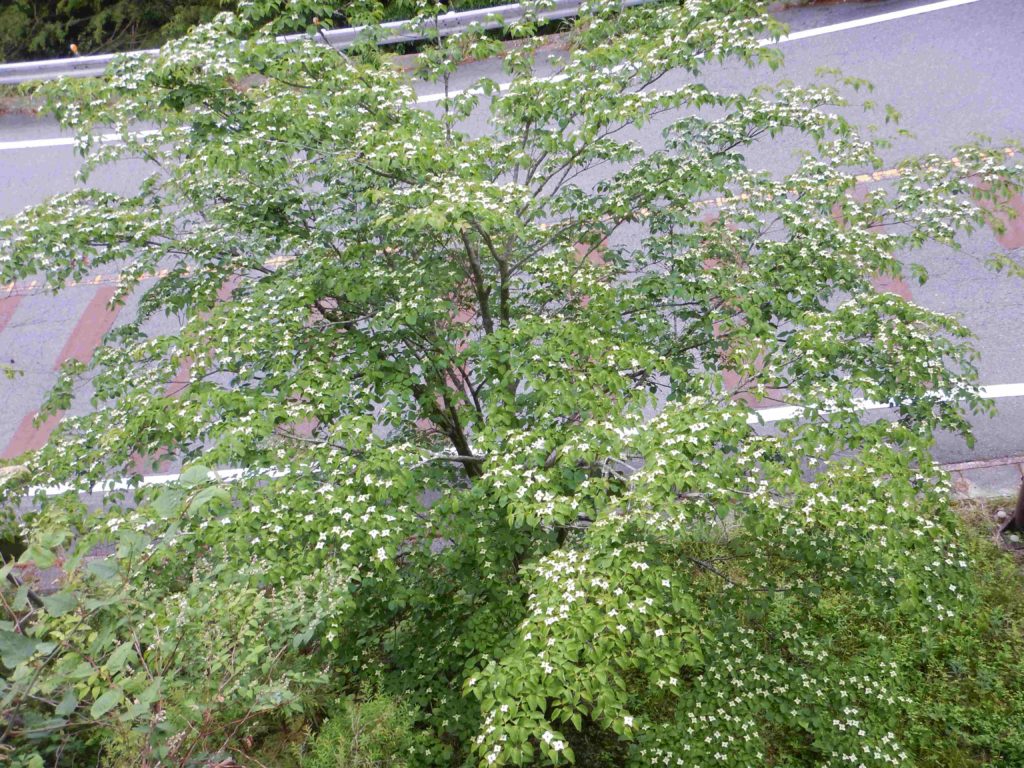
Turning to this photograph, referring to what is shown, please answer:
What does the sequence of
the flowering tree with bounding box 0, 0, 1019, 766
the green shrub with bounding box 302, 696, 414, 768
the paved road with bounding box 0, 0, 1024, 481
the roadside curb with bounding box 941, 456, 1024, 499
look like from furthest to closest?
the paved road with bounding box 0, 0, 1024, 481 → the roadside curb with bounding box 941, 456, 1024, 499 → the green shrub with bounding box 302, 696, 414, 768 → the flowering tree with bounding box 0, 0, 1019, 766

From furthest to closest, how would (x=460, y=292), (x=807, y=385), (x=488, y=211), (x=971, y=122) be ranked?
(x=971, y=122), (x=460, y=292), (x=807, y=385), (x=488, y=211)

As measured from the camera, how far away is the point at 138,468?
939cm

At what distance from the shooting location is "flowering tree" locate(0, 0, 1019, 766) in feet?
11.5

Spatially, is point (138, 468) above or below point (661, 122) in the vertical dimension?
below

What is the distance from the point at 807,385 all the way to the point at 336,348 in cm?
306

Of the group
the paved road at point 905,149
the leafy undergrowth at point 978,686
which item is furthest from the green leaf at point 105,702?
the paved road at point 905,149

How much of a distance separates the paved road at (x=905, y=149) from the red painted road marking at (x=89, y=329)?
2 cm

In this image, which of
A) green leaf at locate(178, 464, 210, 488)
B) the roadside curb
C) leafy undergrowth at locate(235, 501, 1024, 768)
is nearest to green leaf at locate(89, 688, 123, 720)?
green leaf at locate(178, 464, 210, 488)

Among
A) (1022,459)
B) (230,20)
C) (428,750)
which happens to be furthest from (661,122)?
(428,750)

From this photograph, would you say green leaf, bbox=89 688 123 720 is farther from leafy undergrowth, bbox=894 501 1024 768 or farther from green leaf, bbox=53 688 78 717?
leafy undergrowth, bbox=894 501 1024 768

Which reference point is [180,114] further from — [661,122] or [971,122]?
[971,122]

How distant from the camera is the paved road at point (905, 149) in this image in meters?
9.15

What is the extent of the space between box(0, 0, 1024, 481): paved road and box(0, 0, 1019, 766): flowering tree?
4.05 metres

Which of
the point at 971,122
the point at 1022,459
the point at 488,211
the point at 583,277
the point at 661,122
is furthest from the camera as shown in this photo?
the point at 661,122
